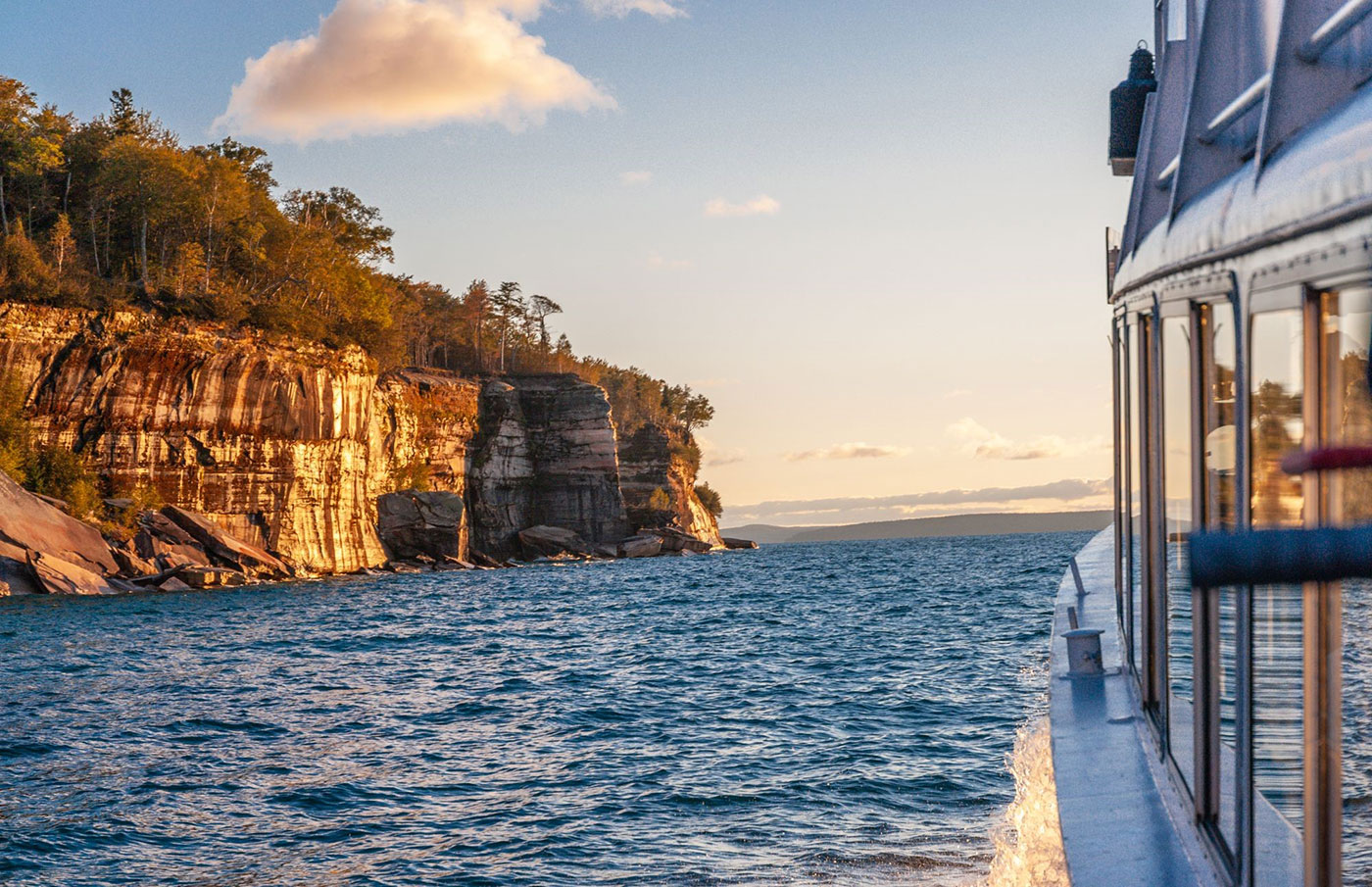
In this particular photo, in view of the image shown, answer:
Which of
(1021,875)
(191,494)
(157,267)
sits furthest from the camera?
(157,267)

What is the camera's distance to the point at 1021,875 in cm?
694

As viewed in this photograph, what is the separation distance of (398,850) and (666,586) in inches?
1789

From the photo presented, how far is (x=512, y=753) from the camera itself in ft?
44.7

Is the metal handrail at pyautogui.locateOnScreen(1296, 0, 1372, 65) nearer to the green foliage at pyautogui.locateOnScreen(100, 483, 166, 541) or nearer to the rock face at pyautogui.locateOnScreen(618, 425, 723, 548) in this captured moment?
the green foliage at pyautogui.locateOnScreen(100, 483, 166, 541)

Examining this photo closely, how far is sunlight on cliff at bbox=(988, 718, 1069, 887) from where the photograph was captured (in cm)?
621

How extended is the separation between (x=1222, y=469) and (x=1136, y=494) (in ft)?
7.98

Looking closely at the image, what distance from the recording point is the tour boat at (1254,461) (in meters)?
2.05

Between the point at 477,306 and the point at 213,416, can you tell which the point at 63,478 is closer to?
the point at 213,416

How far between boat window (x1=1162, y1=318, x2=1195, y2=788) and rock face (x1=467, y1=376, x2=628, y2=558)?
78258 millimetres

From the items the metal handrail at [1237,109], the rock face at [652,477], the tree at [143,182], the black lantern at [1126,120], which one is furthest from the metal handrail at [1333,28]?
the rock face at [652,477]

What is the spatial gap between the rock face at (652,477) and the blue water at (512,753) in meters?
68.9

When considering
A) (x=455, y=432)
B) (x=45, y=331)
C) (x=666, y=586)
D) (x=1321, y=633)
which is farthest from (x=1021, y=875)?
(x=455, y=432)

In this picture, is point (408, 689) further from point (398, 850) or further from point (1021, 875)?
point (1021, 875)

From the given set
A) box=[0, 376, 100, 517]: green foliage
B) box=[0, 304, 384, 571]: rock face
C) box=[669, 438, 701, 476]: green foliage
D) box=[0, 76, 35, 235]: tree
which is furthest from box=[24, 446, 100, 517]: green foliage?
box=[669, 438, 701, 476]: green foliage
